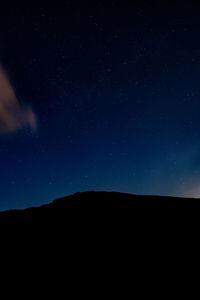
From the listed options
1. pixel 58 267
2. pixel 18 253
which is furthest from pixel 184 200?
pixel 18 253

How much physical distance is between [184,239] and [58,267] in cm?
776

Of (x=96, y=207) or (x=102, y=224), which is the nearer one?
(x=102, y=224)

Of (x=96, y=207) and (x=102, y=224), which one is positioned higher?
(x=96, y=207)

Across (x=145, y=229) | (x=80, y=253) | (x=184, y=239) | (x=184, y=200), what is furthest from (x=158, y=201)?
(x=80, y=253)

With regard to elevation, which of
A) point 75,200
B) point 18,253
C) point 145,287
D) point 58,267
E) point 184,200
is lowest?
point 145,287

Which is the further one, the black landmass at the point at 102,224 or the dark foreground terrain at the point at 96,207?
the dark foreground terrain at the point at 96,207

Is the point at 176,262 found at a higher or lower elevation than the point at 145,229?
lower

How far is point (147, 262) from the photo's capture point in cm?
1046

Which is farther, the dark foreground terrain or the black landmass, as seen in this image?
the dark foreground terrain

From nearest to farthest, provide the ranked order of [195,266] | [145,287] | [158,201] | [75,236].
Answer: [145,287] < [195,266] < [75,236] < [158,201]

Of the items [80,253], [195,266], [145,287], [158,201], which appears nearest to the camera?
[145,287]

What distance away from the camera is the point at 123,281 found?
360 inches

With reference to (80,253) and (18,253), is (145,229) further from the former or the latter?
(18,253)

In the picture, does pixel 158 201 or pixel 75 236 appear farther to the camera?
pixel 158 201
